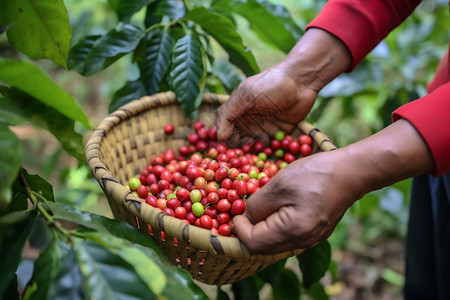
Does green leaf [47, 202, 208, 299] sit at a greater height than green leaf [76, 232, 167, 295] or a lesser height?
lesser

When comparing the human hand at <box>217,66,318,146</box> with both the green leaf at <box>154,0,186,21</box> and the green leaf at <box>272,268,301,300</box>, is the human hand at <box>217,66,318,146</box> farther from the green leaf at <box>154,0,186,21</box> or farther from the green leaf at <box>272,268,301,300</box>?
the green leaf at <box>272,268,301,300</box>

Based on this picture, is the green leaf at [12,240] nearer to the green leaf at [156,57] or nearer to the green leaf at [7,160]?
the green leaf at [7,160]

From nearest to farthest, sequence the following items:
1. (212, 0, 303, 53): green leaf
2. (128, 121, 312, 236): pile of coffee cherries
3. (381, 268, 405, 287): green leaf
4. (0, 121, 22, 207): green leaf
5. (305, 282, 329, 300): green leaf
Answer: (0, 121, 22, 207): green leaf → (128, 121, 312, 236): pile of coffee cherries → (212, 0, 303, 53): green leaf → (305, 282, 329, 300): green leaf → (381, 268, 405, 287): green leaf

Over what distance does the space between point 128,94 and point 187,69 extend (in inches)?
9.6

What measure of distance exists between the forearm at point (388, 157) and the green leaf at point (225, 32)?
0.50 meters

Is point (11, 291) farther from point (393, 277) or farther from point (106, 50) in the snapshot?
point (393, 277)

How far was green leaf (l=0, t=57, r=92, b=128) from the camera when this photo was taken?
0.58m

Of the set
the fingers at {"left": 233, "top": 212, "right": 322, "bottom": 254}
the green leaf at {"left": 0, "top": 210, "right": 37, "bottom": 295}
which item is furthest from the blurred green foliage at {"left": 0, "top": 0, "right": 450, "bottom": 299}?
the fingers at {"left": 233, "top": 212, "right": 322, "bottom": 254}

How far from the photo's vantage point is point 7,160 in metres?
0.56

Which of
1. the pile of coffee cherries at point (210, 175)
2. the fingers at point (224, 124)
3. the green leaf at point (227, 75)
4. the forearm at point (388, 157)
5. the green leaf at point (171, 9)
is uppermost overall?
the green leaf at point (171, 9)

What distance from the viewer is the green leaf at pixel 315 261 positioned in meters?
1.18

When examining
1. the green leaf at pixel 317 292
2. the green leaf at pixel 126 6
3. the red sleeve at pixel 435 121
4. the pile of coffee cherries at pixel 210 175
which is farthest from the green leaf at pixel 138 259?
the green leaf at pixel 317 292

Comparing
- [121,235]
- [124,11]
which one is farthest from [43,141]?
[121,235]

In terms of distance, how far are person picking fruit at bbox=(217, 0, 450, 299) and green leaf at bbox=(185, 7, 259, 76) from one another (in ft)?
0.22
